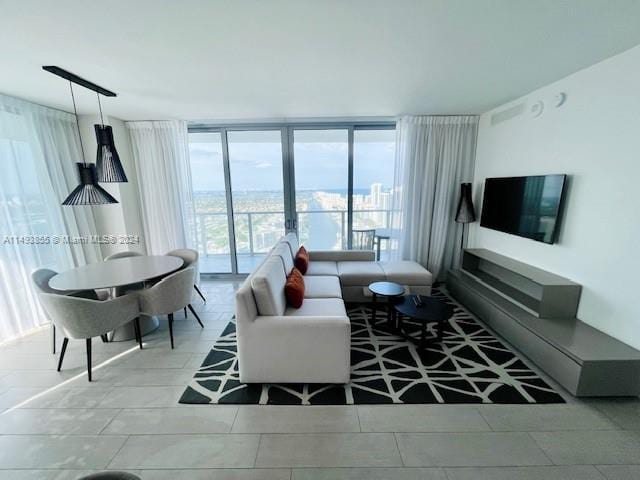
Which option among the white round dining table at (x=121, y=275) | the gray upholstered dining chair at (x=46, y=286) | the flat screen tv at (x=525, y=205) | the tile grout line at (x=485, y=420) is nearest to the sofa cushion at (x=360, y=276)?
the flat screen tv at (x=525, y=205)

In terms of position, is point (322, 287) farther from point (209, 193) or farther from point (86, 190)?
point (209, 193)

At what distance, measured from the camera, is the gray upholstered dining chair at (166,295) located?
2.56m

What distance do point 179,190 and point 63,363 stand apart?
2636 millimetres

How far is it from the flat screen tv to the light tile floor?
1597mm

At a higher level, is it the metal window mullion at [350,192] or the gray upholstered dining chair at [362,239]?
the metal window mullion at [350,192]

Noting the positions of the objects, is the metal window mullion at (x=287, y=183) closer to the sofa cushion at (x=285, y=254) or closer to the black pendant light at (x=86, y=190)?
the sofa cushion at (x=285, y=254)

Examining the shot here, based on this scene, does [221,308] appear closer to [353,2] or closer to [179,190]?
[179,190]

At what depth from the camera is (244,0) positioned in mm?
1446

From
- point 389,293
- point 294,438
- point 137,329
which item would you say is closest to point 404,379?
point 389,293

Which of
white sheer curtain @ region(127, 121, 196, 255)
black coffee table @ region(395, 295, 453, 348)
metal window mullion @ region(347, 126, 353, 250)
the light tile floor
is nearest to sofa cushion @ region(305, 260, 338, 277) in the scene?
metal window mullion @ region(347, 126, 353, 250)

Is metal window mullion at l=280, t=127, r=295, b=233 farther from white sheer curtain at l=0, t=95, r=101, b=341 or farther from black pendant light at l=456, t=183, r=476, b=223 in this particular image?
white sheer curtain at l=0, t=95, r=101, b=341

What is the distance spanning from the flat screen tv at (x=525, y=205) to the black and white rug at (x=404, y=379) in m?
1.27

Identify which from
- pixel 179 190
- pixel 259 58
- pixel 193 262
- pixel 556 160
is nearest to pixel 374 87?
pixel 259 58

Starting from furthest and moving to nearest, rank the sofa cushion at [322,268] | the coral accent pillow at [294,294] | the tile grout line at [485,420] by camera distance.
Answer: the sofa cushion at [322,268] < the coral accent pillow at [294,294] < the tile grout line at [485,420]
